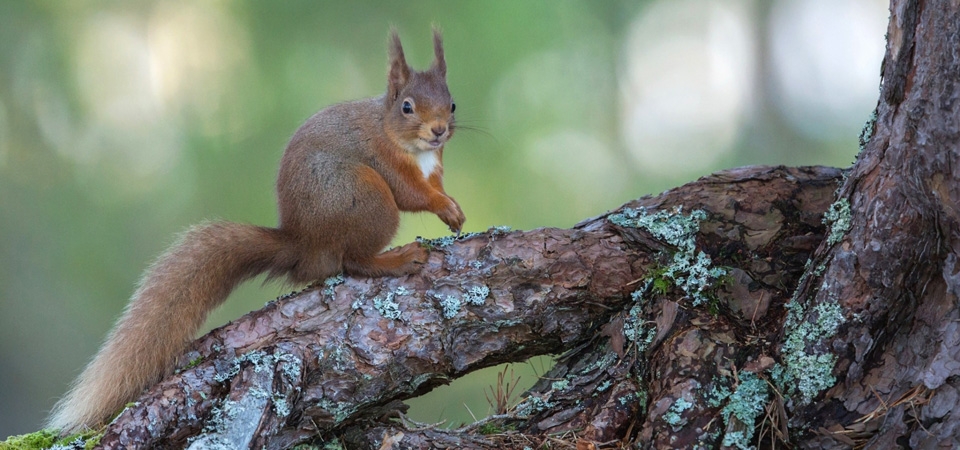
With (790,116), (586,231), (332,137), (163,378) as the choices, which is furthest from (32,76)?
(790,116)

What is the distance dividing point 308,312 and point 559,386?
0.63 m

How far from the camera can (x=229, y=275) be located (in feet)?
6.77

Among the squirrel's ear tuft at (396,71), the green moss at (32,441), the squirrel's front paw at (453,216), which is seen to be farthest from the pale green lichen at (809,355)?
the green moss at (32,441)

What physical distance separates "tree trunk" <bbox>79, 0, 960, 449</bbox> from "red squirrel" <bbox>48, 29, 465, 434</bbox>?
0.10 meters

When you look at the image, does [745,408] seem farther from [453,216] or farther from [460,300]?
[453,216]

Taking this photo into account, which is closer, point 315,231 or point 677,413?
point 677,413

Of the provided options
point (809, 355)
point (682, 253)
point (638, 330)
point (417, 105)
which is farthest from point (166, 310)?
point (809, 355)

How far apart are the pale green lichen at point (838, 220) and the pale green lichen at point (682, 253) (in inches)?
10.6

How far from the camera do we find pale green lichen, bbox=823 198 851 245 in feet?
5.44

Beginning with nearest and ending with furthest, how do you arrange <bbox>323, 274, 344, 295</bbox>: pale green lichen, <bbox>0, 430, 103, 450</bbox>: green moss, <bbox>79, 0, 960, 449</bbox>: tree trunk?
<bbox>79, 0, 960, 449</bbox>: tree trunk → <bbox>0, 430, 103, 450</bbox>: green moss → <bbox>323, 274, 344, 295</bbox>: pale green lichen

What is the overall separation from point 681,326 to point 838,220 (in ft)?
1.32

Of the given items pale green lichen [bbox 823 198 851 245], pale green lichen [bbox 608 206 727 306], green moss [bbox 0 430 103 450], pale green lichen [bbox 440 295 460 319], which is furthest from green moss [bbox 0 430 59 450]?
pale green lichen [bbox 823 198 851 245]

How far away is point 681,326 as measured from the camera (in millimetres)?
1795

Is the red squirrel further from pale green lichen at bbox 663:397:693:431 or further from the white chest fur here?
pale green lichen at bbox 663:397:693:431
